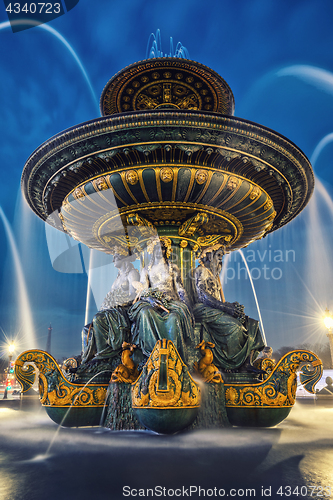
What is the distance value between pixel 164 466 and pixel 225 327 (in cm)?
320

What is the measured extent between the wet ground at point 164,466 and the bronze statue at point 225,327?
4.83 ft

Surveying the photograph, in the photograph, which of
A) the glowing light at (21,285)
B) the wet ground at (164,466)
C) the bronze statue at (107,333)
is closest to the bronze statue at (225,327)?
the bronze statue at (107,333)

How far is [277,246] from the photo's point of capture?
56.7 feet

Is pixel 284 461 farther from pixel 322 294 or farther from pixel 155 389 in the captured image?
pixel 322 294

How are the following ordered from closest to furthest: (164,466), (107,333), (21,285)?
1. (164,466)
2. (107,333)
3. (21,285)

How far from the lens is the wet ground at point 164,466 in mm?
2094

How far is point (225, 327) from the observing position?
5594 millimetres

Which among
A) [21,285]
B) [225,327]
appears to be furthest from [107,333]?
[21,285]

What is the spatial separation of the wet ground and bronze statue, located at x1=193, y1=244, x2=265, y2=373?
1473 millimetres

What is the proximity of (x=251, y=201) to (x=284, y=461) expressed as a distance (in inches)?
162

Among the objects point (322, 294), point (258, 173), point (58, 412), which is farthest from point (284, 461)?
point (322, 294)

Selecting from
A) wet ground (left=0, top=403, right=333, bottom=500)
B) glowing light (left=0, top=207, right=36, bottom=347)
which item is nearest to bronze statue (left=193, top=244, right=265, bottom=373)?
wet ground (left=0, top=403, right=333, bottom=500)

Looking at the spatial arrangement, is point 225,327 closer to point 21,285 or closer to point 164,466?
point 164,466

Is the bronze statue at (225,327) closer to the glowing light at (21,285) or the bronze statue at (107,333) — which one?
the bronze statue at (107,333)
